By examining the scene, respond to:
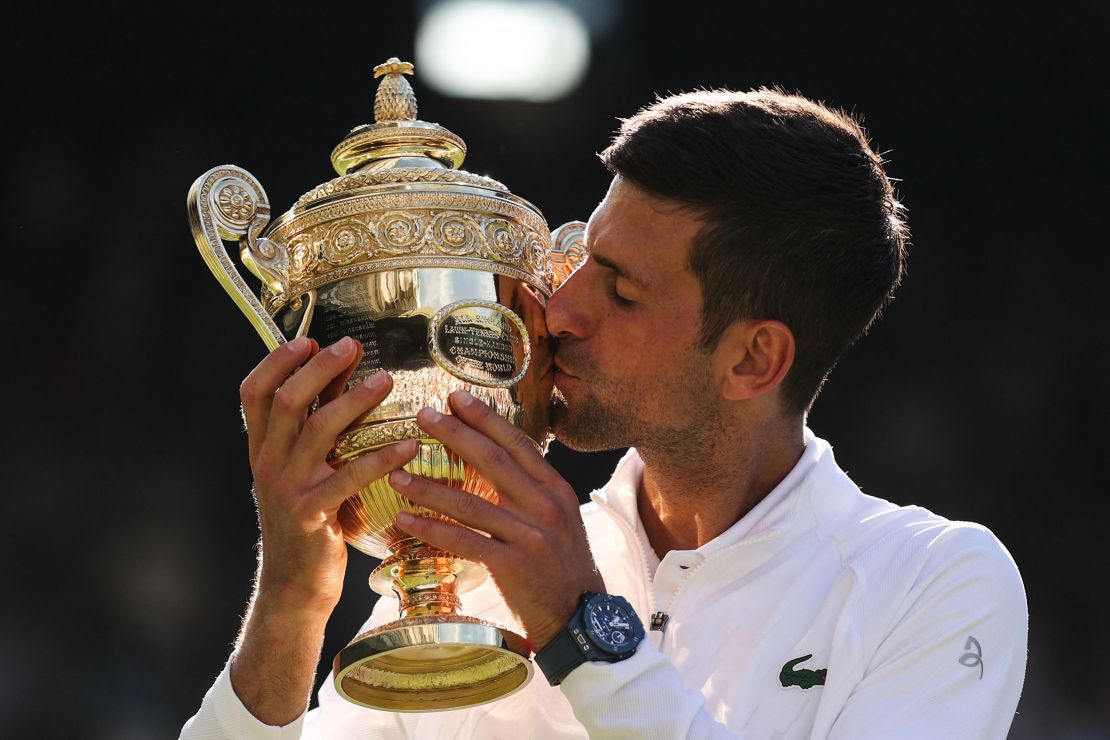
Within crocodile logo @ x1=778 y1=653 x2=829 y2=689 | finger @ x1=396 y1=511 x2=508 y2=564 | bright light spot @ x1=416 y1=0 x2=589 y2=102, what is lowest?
crocodile logo @ x1=778 y1=653 x2=829 y2=689

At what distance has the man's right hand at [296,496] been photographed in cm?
224

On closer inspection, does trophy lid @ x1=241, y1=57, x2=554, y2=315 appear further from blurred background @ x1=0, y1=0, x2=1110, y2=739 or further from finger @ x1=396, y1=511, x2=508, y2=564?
blurred background @ x1=0, y1=0, x2=1110, y2=739

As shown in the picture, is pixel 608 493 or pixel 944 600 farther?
pixel 608 493

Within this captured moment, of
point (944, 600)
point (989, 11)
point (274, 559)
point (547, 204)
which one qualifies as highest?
point (989, 11)

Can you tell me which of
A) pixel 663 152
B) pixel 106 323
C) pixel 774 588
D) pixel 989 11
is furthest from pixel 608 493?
pixel 989 11

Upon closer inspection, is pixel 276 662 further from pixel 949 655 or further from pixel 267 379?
pixel 949 655

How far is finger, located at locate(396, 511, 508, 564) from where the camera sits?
2.21m

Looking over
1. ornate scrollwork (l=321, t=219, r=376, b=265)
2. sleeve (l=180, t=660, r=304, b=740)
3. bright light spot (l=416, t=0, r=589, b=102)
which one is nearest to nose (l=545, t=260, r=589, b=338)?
ornate scrollwork (l=321, t=219, r=376, b=265)

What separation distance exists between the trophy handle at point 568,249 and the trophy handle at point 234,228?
21.5 inches

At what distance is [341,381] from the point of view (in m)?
2.31

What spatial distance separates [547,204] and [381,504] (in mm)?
3156

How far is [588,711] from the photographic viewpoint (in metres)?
2.19

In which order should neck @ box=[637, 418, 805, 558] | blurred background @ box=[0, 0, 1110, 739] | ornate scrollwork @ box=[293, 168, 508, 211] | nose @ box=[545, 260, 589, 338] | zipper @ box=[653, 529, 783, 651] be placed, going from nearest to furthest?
1. ornate scrollwork @ box=[293, 168, 508, 211]
2. nose @ box=[545, 260, 589, 338]
3. zipper @ box=[653, 529, 783, 651]
4. neck @ box=[637, 418, 805, 558]
5. blurred background @ box=[0, 0, 1110, 739]

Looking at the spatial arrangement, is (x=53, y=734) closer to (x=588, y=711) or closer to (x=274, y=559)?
(x=274, y=559)
